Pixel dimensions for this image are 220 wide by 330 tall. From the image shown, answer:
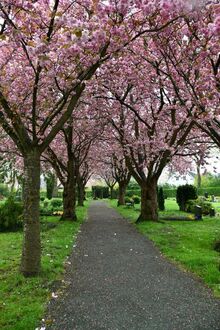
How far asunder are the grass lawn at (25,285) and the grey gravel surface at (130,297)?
27 cm

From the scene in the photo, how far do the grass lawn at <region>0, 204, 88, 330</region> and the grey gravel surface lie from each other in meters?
0.27

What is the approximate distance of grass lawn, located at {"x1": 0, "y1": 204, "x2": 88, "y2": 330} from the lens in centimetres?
506

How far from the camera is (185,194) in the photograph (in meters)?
26.0

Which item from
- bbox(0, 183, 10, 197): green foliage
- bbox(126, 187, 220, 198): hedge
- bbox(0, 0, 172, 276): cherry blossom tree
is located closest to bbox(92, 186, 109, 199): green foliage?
bbox(126, 187, 220, 198): hedge

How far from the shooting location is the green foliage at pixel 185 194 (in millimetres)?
25766

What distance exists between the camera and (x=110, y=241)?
12.1 metres

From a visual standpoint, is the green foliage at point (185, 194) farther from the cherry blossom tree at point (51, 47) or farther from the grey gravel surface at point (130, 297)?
the cherry blossom tree at point (51, 47)

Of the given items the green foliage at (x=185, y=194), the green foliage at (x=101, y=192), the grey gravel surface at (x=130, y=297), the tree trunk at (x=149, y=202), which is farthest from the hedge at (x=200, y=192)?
the grey gravel surface at (x=130, y=297)

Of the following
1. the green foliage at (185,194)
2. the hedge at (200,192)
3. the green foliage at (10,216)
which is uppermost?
the hedge at (200,192)

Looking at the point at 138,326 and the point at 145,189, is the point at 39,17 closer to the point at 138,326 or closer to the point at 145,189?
the point at 138,326

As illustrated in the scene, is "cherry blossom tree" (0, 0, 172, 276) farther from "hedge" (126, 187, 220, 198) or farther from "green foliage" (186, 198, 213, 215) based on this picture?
"hedge" (126, 187, 220, 198)

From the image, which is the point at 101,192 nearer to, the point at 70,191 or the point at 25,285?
the point at 70,191

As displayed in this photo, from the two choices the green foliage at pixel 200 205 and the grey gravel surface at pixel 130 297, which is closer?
the grey gravel surface at pixel 130 297

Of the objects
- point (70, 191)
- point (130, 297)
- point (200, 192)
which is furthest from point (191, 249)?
point (200, 192)
